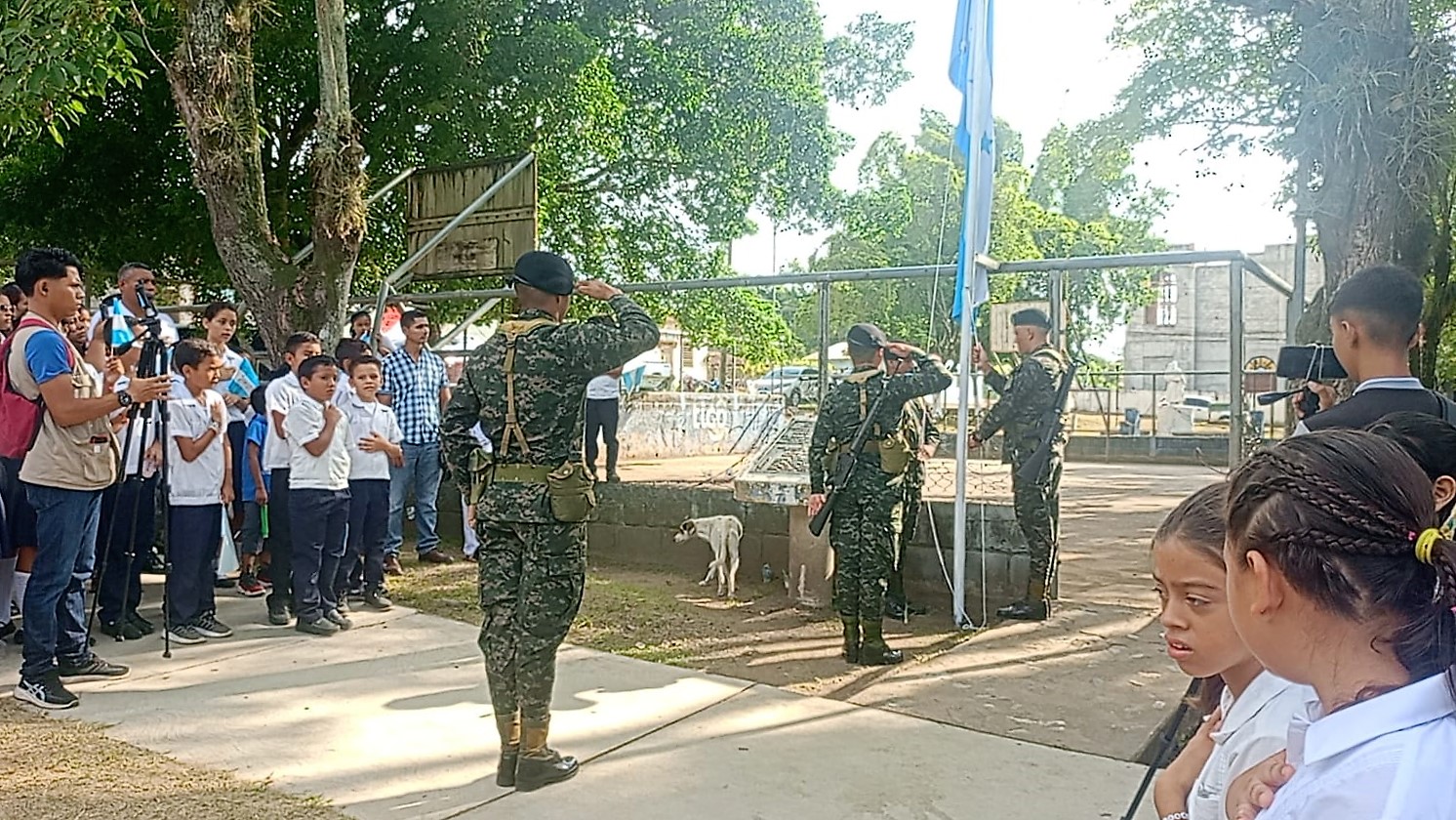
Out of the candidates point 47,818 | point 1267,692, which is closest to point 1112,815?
point 1267,692

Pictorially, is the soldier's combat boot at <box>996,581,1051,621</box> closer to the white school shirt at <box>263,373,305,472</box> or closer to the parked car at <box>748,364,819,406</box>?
the parked car at <box>748,364,819,406</box>

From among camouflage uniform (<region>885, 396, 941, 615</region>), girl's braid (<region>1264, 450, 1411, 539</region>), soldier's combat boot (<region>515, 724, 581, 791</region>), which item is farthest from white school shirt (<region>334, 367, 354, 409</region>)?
girl's braid (<region>1264, 450, 1411, 539</region>)

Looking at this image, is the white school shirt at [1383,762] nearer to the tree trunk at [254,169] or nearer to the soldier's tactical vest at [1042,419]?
the soldier's tactical vest at [1042,419]

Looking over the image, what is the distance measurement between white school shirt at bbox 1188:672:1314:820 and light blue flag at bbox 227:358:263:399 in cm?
596

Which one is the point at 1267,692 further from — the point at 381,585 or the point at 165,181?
the point at 165,181

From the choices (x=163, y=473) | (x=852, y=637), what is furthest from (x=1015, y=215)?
(x=163, y=473)

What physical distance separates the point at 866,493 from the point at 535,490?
2210mm

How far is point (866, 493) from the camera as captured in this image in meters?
5.34

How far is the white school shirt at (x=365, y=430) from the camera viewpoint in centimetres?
607

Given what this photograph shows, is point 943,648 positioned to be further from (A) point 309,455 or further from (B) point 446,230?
(B) point 446,230

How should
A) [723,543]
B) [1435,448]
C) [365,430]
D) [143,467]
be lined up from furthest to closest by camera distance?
[723,543]
[365,430]
[143,467]
[1435,448]

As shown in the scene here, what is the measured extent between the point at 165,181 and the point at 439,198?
13.3ft

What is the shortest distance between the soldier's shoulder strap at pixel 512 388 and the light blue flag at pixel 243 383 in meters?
3.35

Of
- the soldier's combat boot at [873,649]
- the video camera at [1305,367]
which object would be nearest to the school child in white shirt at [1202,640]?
the video camera at [1305,367]
